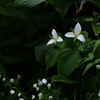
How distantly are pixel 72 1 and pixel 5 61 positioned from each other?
2.14 ft

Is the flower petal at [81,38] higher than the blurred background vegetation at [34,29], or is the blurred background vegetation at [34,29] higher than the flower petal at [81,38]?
the flower petal at [81,38]

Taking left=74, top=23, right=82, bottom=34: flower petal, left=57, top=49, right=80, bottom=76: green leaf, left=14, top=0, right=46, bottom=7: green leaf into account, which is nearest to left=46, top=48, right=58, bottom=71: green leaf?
left=57, top=49, right=80, bottom=76: green leaf

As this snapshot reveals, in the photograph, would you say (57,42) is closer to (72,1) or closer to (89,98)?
(89,98)

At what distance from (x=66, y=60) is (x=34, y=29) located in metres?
0.70

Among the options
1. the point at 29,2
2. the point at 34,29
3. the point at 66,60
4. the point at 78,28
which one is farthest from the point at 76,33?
the point at 34,29

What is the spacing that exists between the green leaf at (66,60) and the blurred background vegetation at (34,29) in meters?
0.32

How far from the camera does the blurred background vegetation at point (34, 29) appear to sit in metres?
1.83

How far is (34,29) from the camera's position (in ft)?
6.90

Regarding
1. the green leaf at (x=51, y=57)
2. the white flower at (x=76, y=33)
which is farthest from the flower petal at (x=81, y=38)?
the green leaf at (x=51, y=57)

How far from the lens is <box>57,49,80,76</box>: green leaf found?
145 centimetres

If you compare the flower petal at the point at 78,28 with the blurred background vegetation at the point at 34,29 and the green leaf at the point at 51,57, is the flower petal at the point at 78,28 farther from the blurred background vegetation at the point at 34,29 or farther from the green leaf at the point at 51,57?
the blurred background vegetation at the point at 34,29

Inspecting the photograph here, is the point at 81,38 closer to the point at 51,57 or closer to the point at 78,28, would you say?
the point at 78,28

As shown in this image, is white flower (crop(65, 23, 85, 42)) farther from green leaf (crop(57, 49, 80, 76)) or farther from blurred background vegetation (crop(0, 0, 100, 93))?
blurred background vegetation (crop(0, 0, 100, 93))

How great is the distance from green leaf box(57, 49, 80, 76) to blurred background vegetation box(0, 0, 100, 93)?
324 mm
